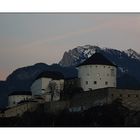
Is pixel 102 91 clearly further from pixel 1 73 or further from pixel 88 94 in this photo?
pixel 1 73

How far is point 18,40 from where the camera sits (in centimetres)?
2356

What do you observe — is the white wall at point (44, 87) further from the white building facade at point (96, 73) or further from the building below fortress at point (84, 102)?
the white building facade at point (96, 73)

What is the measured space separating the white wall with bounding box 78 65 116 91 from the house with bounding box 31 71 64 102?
0.42 metres

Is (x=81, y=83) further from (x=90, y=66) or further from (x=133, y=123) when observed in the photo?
(x=133, y=123)

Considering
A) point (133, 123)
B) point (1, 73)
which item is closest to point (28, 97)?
point (1, 73)

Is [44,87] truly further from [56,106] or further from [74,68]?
[74,68]

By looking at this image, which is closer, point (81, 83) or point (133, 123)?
point (133, 123)

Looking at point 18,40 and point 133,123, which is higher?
point 18,40

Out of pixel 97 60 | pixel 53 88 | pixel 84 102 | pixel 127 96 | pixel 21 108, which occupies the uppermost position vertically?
pixel 97 60

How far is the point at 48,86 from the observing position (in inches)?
971

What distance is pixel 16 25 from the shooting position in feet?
76.9

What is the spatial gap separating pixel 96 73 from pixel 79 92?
0.48 meters

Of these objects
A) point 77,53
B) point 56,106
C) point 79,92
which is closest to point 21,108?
point 56,106

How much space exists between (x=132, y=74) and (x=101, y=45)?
0.79 m
